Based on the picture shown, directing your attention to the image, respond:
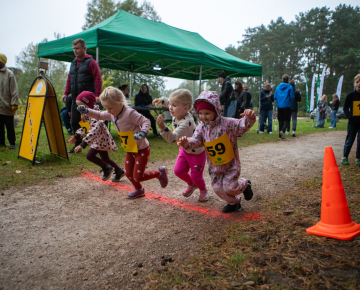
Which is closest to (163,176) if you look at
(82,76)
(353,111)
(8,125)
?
(82,76)

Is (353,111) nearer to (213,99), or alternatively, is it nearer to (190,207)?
(213,99)

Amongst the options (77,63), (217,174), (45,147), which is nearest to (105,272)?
(217,174)

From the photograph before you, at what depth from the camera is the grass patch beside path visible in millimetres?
1842

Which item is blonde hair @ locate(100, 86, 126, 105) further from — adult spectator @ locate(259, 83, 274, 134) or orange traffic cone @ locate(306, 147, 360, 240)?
adult spectator @ locate(259, 83, 274, 134)

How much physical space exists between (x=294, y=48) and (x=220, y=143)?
52.7 m

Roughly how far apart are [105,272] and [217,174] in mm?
1619

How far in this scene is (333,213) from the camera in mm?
2537

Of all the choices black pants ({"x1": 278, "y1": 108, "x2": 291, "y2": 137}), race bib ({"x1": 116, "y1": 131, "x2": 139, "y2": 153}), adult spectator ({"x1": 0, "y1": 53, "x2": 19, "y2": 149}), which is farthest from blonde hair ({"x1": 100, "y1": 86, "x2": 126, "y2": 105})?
black pants ({"x1": 278, "y1": 108, "x2": 291, "y2": 137})

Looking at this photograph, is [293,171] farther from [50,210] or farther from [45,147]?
[45,147]

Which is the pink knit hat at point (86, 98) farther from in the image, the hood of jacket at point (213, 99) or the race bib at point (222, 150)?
the race bib at point (222, 150)

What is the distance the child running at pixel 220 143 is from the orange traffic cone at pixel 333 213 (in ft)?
2.84

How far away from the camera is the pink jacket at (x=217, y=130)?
Result: 307 centimetres

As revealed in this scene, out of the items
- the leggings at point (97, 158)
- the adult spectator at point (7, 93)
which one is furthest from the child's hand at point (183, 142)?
the adult spectator at point (7, 93)

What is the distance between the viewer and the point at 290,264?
2.02 metres
